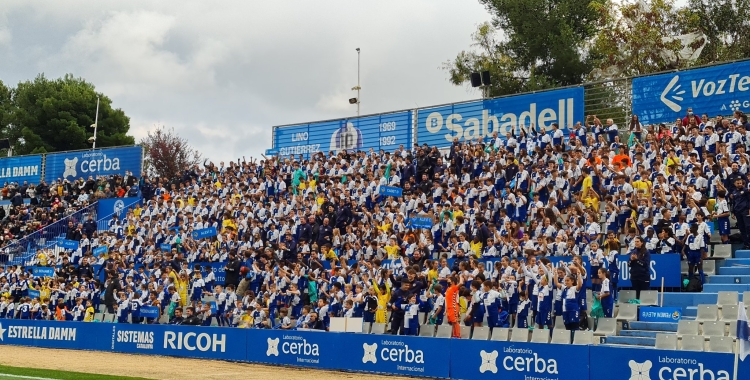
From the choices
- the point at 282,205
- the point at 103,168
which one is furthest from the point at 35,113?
the point at 282,205

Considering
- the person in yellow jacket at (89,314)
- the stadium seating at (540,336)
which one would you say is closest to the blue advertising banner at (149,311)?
the person in yellow jacket at (89,314)

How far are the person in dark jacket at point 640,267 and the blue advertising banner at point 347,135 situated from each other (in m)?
18.0

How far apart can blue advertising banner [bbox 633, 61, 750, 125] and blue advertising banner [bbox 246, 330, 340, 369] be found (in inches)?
620

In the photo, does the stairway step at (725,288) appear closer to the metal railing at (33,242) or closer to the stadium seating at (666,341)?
the stadium seating at (666,341)

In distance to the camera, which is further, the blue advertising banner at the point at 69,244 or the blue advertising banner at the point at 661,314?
the blue advertising banner at the point at 69,244

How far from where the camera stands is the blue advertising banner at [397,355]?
2166 centimetres

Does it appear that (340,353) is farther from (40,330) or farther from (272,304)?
(40,330)

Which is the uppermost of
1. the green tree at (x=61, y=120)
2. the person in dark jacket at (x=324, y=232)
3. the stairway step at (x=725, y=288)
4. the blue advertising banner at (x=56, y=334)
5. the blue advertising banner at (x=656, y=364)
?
the green tree at (x=61, y=120)

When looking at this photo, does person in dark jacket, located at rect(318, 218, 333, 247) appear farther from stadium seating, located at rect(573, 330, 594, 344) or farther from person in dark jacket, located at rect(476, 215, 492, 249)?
stadium seating, located at rect(573, 330, 594, 344)

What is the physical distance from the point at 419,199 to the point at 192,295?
8.99m

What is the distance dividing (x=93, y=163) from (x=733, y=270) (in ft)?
130

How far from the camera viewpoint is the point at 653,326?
2208 centimetres

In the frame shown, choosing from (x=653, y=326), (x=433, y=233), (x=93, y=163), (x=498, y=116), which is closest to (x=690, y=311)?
(x=653, y=326)

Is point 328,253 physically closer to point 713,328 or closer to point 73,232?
point 713,328
